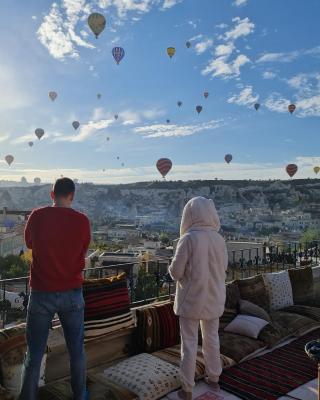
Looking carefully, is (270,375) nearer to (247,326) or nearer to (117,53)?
(247,326)

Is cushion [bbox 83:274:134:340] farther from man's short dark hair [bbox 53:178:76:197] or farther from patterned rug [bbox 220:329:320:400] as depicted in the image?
man's short dark hair [bbox 53:178:76:197]

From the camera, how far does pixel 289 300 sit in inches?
214

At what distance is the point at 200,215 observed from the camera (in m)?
3.02

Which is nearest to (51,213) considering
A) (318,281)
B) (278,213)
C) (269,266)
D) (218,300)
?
(218,300)

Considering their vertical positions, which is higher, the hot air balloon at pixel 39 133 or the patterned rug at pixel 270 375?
the hot air balloon at pixel 39 133

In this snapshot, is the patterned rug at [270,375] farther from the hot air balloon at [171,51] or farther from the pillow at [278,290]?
the hot air balloon at [171,51]

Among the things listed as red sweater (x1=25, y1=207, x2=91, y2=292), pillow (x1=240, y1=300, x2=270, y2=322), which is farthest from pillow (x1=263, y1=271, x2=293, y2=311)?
red sweater (x1=25, y1=207, x2=91, y2=292)

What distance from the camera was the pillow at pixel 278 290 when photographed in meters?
5.27

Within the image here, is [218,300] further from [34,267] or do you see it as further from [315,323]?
[315,323]

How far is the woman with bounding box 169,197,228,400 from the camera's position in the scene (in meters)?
2.99

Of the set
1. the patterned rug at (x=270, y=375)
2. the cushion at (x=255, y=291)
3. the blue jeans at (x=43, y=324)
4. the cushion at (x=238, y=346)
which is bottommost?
the patterned rug at (x=270, y=375)

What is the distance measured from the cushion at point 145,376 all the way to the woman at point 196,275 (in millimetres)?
187

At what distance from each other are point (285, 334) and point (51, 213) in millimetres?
3122

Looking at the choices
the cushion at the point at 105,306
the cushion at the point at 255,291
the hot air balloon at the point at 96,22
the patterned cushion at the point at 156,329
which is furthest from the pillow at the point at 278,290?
the hot air balloon at the point at 96,22
